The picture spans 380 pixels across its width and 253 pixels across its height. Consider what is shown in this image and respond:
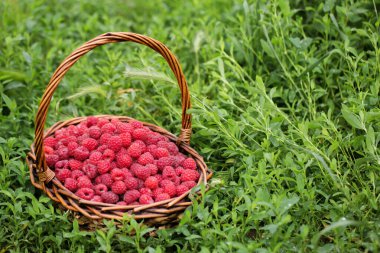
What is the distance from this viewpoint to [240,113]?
2969 millimetres

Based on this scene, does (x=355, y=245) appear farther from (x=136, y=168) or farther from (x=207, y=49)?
(x=207, y=49)

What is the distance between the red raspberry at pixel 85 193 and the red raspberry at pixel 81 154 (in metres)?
0.20

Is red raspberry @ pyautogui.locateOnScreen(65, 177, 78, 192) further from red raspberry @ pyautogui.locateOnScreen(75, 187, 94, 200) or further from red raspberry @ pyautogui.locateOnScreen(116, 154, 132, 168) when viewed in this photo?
red raspberry @ pyautogui.locateOnScreen(116, 154, 132, 168)

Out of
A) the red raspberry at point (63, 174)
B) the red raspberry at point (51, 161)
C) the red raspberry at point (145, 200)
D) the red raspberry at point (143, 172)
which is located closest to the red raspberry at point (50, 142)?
the red raspberry at point (51, 161)

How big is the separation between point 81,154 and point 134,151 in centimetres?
24

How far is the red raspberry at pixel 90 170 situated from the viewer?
232 cm

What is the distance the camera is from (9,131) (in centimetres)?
281

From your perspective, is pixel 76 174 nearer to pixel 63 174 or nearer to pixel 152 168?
pixel 63 174

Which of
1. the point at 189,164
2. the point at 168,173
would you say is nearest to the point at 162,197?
the point at 168,173

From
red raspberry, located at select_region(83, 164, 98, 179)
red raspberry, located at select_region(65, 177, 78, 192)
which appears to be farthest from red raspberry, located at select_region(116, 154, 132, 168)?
red raspberry, located at select_region(65, 177, 78, 192)

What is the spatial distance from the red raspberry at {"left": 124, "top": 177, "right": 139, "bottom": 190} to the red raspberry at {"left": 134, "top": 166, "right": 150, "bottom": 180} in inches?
1.3

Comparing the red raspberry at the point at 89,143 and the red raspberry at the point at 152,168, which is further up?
the red raspberry at the point at 89,143

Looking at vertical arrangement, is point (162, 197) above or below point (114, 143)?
below

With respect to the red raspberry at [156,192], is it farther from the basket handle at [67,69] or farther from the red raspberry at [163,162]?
the basket handle at [67,69]
